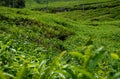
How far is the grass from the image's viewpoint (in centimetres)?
257

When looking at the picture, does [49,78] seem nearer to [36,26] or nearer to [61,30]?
[36,26]

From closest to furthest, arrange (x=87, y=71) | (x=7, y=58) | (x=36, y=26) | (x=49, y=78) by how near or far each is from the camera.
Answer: (x=87, y=71) < (x=49, y=78) < (x=7, y=58) < (x=36, y=26)

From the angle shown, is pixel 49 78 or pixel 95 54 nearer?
pixel 95 54

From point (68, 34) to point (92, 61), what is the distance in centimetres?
3190

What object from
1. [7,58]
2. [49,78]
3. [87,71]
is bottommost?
[7,58]

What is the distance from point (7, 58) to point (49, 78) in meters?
2.73

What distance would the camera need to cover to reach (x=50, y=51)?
50.6 ft

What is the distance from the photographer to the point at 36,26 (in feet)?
101

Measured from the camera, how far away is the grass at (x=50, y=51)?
2.57 meters

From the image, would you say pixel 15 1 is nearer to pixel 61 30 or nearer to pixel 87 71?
pixel 61 30

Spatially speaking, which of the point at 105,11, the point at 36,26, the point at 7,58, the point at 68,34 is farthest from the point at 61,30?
the point at 105,11

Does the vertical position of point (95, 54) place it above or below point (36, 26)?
above

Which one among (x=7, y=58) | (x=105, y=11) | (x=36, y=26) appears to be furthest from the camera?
(x=105, y=11)

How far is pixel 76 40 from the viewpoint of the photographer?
32812mm
